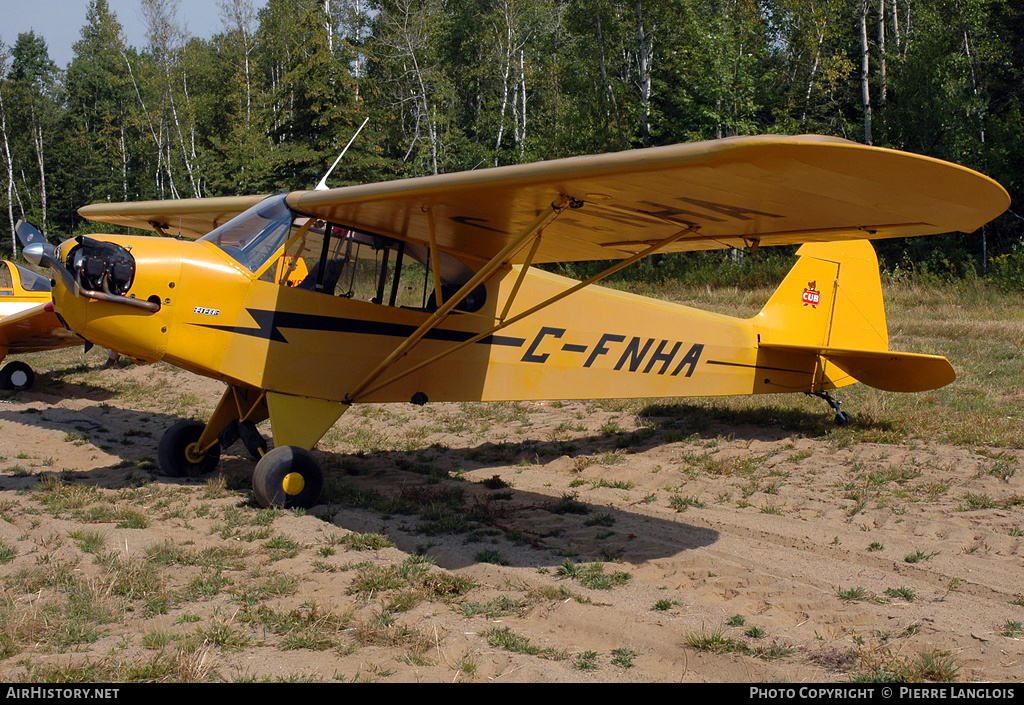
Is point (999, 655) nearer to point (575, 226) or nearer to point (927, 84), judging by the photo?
point (575, 226)

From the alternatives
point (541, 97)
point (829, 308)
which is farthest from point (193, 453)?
point (541, 97)

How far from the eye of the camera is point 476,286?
20.4 feet

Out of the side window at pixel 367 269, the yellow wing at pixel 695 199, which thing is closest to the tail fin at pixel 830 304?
the yellow wing at pixel 695 199

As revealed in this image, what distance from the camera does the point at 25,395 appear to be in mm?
12906

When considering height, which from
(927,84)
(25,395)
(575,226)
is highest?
(927,84)

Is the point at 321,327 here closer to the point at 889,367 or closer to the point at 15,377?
the point at 889,367

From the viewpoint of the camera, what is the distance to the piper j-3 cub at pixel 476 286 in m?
4.44

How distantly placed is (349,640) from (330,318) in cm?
341

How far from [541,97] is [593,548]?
3377 centimetres

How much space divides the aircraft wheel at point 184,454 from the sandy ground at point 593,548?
18 cm

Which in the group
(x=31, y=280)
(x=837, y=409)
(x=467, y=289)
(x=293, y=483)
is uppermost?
(x=467, y=289)

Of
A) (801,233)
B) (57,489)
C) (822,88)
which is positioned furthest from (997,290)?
(57,489)

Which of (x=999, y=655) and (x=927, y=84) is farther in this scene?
(x=927, y=84)

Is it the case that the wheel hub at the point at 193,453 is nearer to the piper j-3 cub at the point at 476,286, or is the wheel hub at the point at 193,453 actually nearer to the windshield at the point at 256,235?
the piper j-3 cub at the point at 476,286
